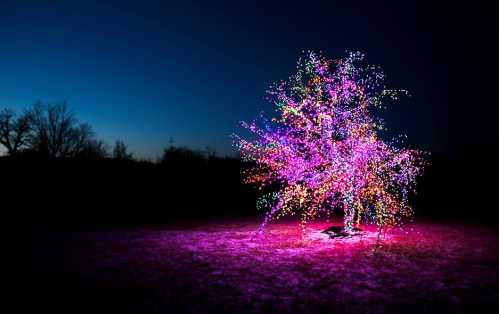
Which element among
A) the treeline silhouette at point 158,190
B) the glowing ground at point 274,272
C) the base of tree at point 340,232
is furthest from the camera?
the treeline silhouette at point 158,190

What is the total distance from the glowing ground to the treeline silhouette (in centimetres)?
560

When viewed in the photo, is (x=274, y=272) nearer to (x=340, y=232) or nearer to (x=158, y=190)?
(x=340, y=232)

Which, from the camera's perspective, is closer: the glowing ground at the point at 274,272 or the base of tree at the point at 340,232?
the glowing ground at the point at 274,272

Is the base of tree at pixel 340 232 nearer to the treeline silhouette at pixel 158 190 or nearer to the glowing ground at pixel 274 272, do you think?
the glowing ground at pixel 274 272

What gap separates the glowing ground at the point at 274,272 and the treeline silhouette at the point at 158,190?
5600 millimetres

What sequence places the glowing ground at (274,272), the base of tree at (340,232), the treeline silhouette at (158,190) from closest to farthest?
1. the glowing ground at (274,272)
2. the base of tree at (340,232)
3. the treeline silhouette at (158,190)

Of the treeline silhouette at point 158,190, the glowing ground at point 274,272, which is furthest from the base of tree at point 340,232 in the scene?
the treeline silhouette at point 158,190

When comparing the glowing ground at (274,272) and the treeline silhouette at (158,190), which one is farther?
the treeline silhouette at (158,190)

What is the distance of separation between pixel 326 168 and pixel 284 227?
402 cm

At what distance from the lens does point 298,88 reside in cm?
1057

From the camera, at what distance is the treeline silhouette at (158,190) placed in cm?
1769

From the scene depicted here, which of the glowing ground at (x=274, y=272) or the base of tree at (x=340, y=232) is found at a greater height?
the base of tree at (x=340, y=232)

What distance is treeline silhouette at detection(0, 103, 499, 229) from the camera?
17.7 metres

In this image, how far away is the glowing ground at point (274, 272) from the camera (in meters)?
5.97
